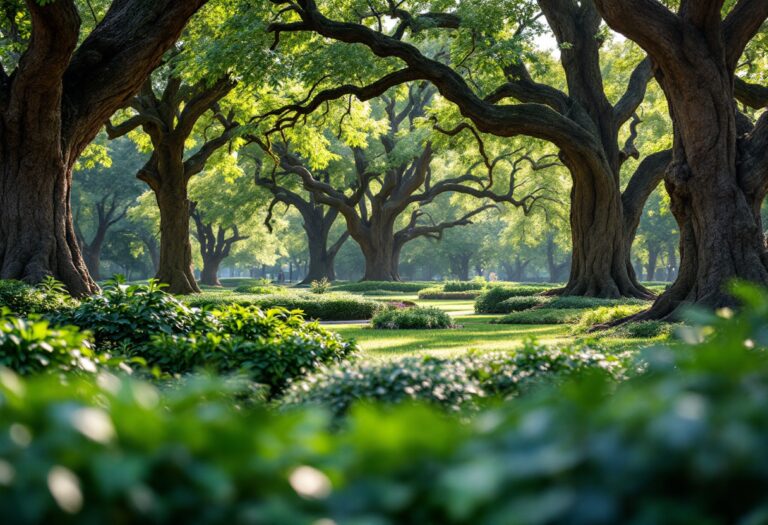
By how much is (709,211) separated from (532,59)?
725 cm

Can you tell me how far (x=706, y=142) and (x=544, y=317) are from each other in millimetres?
6487

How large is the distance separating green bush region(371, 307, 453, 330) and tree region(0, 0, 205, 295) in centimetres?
701

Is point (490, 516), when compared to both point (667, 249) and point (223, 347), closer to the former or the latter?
point (223, 347)

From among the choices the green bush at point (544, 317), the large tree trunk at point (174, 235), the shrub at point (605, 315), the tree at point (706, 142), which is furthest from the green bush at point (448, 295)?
the tree at point (706, 142)

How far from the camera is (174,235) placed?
25719 millimetres

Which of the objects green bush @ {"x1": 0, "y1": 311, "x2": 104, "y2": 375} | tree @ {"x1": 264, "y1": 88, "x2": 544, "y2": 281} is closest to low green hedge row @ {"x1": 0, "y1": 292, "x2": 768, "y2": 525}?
green bush @ {"x1": 0, "y1": 311, "x2": 104, "y2": 375}

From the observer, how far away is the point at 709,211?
14164 millimetres

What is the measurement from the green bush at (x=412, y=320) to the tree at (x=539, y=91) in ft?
18.4

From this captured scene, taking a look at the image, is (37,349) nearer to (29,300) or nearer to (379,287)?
(29,300)

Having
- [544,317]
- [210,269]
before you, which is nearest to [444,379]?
[544,317]

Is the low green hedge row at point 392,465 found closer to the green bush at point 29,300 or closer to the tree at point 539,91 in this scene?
the green bush at point 29,300

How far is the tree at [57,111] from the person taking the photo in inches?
501

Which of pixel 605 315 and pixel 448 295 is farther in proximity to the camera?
pixel 448 295

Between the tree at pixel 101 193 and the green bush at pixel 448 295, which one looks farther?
the tree at pixel 101 193
